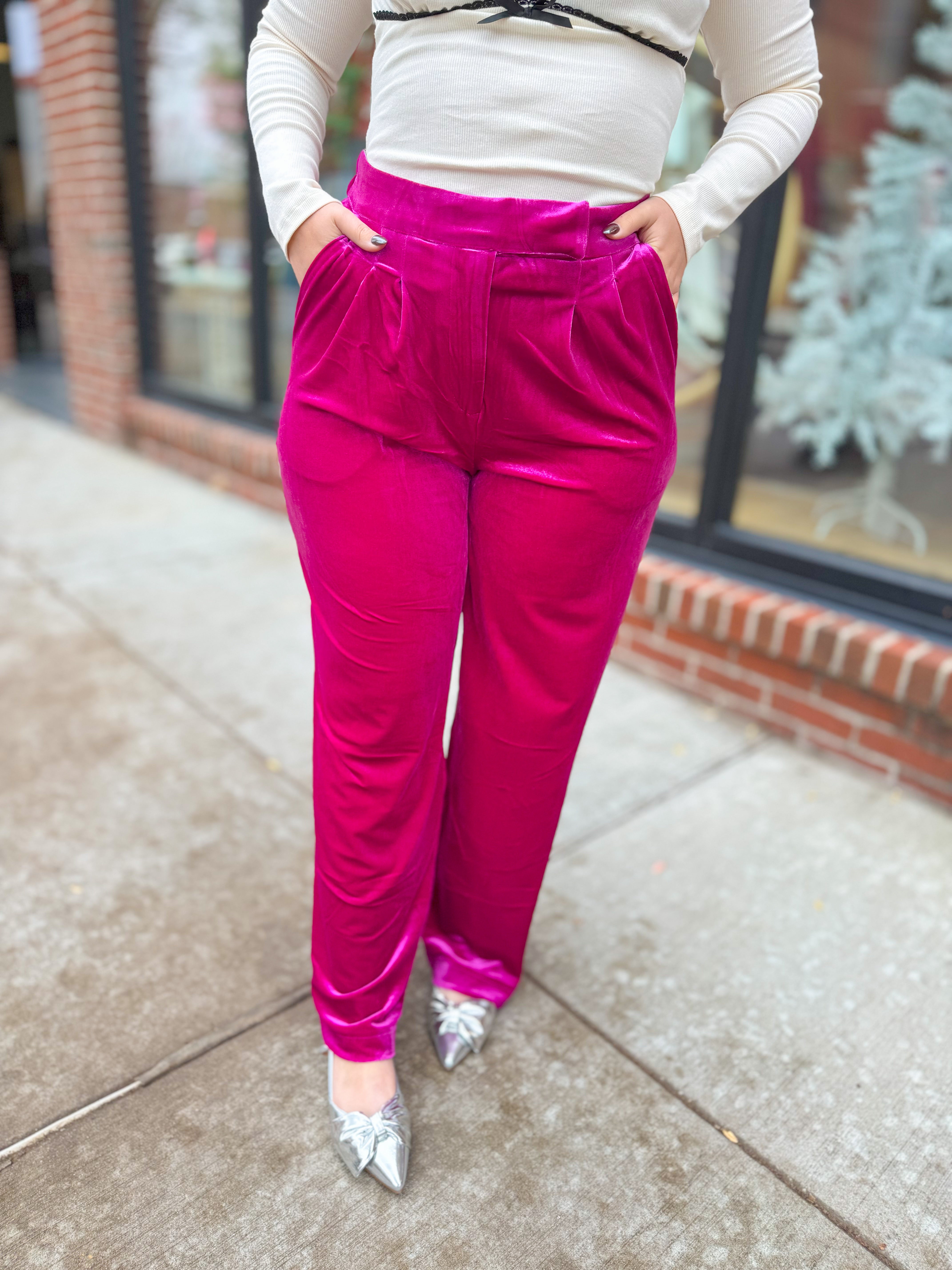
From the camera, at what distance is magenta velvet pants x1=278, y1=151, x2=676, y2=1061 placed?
118 cm

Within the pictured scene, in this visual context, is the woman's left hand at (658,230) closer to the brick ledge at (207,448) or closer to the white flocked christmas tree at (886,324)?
the white flocked christmas tree at (886,324)

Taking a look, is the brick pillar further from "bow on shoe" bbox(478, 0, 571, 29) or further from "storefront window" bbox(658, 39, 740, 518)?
"bow on shoe" bbox(478, 0, 571, 29)

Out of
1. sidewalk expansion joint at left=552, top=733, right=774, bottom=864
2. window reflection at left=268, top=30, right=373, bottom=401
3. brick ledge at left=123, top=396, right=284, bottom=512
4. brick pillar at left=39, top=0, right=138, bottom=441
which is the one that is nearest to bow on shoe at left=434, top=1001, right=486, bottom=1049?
sidewalk expansion joint at left=552, top=733, right=774, bottom=864

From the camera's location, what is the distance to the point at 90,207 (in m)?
5.16

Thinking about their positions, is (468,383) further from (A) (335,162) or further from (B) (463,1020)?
(A) (335,162)

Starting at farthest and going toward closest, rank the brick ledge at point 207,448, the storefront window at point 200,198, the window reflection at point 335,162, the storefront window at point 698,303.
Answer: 1. the storefront window at point 200,198
2. the brick ledge at point 207,448
3. the window reflection at point 335,162
4. the storefront window at point 698,303

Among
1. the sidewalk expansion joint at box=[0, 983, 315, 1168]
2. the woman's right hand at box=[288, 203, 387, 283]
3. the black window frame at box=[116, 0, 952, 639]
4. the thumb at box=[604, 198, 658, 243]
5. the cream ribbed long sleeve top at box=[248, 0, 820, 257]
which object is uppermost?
the cream ribbed long sleeve top at box=[248, 0, 820, 257]

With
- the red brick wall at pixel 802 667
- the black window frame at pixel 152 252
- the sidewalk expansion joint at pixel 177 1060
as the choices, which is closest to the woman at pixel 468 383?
the sidewalk expansion joint at pixel 177 1060

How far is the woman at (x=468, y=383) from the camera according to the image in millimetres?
1149

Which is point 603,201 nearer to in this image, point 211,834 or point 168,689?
point 211,834

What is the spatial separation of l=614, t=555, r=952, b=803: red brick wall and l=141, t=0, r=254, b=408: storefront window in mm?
2694

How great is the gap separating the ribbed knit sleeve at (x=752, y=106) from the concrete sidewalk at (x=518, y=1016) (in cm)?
133

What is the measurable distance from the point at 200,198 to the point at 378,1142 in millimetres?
4826

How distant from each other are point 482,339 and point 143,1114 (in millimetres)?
1276
